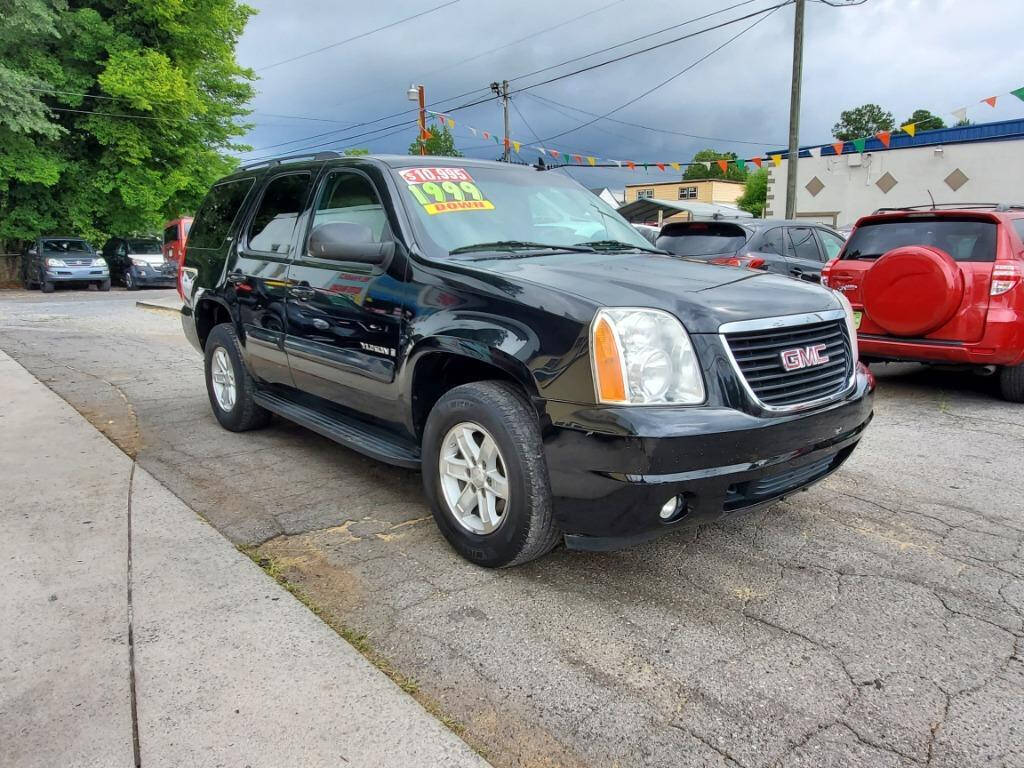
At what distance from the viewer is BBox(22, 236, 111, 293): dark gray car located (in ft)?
68.0

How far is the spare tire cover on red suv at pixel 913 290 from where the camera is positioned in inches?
215

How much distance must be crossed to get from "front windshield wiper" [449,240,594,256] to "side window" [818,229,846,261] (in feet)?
21.1

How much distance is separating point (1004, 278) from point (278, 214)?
535 cm

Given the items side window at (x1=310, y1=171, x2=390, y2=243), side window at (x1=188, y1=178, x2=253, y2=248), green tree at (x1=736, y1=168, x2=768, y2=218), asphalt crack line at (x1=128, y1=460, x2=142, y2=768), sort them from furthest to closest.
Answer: green tree at (x1=736, y1=168, x2=768, y2=218) < side window at (x1=188, y1=178, x2=253, y2=248) < side window at (x1=310, y1=171, x2=390, y2=243) < asphalt crack line at (x1=128, y1=460, x2=142, y2=768)

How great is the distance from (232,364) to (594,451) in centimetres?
333

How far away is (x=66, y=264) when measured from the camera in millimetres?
20844

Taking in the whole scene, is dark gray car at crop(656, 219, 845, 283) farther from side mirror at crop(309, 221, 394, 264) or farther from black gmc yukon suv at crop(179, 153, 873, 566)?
side mirror at crop(309, 221, 394, 264)

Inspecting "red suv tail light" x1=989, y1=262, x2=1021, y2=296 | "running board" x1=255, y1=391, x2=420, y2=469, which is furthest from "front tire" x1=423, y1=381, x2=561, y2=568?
"red suv tail light" x1=989, y1=262, x2=1021, y2=296

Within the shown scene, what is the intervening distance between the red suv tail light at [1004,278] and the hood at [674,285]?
3.18 m

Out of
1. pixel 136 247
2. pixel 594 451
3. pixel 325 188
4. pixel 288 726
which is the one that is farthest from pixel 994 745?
pixel 136 247

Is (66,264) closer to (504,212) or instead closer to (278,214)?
(278,214)

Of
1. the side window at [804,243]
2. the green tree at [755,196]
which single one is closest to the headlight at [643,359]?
the side window at [804,243]

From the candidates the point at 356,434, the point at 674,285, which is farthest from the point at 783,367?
the point at 356,434

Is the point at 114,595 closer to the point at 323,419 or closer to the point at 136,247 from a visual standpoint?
the point at 323,419
